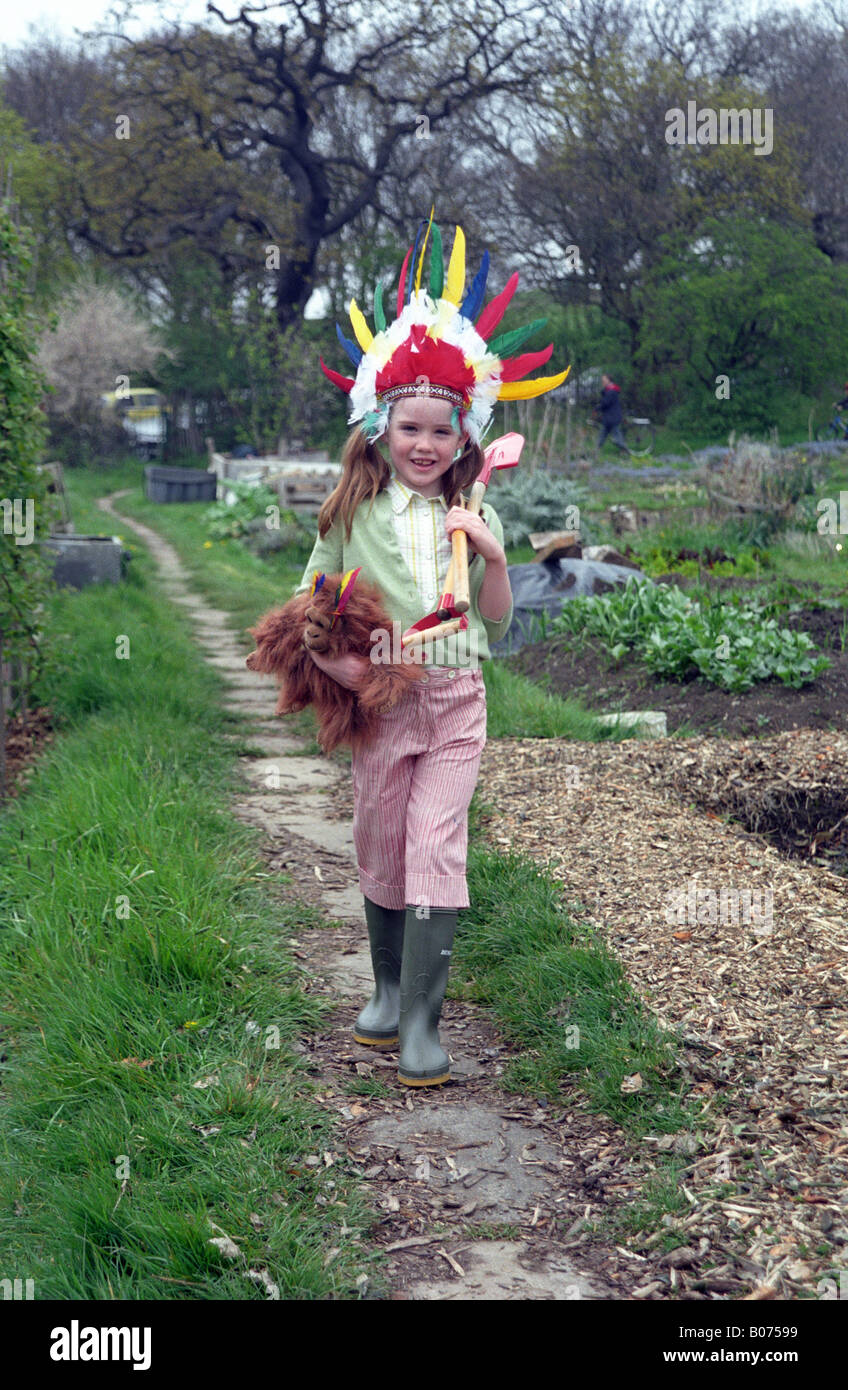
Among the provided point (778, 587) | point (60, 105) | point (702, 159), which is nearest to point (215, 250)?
point (702, 159)

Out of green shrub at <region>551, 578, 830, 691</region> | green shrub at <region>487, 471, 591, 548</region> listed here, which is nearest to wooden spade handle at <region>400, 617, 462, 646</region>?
green shrub at <region>551, 578, 830, 691</region>

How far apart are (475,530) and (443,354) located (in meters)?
0.45

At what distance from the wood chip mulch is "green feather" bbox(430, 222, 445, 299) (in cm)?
182

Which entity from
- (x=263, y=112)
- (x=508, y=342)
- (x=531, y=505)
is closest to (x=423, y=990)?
(x=508, y=342)

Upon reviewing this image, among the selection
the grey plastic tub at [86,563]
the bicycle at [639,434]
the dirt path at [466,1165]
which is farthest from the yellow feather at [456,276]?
the bicycle at [639,434]

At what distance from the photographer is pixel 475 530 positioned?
9.53 ft

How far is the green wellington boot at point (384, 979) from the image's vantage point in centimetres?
313

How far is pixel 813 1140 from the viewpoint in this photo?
2480 millimetres

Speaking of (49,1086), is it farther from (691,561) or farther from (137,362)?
(137,362)

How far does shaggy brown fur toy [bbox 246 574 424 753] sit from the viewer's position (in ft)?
9.58

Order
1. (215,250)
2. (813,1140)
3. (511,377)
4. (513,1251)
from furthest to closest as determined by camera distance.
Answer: (215,250), (511,377), (813,1140), (513,1251)

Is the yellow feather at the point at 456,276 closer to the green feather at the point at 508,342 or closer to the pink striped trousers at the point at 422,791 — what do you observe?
the green feather at the point at 508,342

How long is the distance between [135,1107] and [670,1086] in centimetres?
120

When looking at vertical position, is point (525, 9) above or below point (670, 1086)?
above
